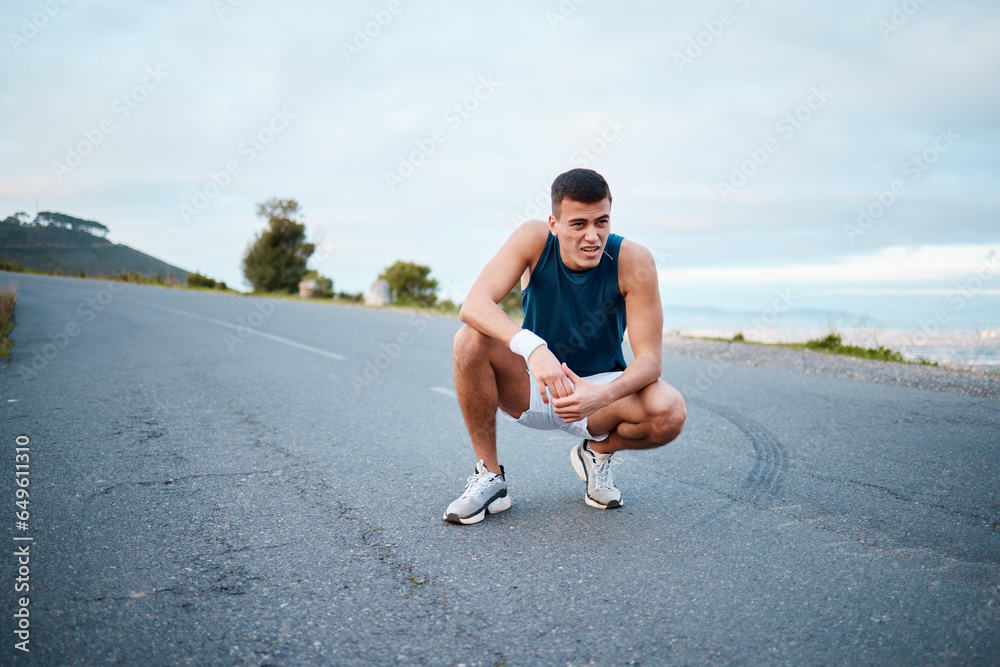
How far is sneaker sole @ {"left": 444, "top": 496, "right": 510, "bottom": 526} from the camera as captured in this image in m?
2.79

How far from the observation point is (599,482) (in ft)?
10.1

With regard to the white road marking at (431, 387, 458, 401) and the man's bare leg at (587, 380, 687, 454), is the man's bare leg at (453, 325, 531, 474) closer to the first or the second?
the man's bare leg at (587, 380, 687, 454)

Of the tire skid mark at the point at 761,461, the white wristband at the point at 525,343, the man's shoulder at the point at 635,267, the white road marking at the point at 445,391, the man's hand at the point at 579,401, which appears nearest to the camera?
the man's hand at the point at 579,401

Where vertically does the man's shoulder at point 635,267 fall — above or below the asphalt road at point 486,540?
above

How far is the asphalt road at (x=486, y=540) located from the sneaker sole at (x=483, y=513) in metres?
0.03

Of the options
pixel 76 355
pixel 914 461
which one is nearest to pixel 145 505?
pixel 914 461

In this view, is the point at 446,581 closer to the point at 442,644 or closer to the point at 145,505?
the point at 442,644

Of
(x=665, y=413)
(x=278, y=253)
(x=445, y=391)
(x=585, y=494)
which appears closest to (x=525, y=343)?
(x=665, y=413)

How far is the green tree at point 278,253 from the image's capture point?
3619cm

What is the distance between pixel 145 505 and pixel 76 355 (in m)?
6.05

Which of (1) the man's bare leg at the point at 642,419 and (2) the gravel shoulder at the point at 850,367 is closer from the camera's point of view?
(1) the man's bare leg at the point at 642,419

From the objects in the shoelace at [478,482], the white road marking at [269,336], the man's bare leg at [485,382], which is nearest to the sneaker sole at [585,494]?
the man's bare leg at [485,382]

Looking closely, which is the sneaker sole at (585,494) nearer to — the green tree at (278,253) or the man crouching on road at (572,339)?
the man crouching on road at (572,339)

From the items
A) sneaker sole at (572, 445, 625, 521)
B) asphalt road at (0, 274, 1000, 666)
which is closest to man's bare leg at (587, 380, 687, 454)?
sneaker sole at (572, 445, 625, 521)
